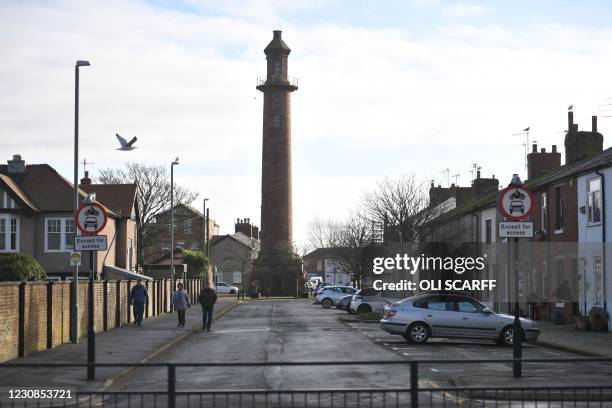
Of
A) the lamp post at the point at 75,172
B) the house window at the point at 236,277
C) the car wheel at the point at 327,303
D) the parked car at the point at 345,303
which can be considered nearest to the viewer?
the lamp post at the point at 75,172

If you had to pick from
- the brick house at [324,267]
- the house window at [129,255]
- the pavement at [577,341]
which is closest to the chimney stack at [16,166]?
the house window at [129,255]

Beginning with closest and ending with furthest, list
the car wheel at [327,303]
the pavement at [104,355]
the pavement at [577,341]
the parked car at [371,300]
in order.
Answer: the pavement at [104,355] → the pavement at [577,341] → the parked car at [371,300] → the car wheel at [327,303]

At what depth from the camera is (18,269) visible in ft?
116

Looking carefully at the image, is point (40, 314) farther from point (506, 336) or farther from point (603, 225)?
point (603, 225)

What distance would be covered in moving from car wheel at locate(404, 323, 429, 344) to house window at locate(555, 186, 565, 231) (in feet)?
46.3

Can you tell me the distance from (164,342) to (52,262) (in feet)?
85.3

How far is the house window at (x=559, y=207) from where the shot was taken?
39125 mm

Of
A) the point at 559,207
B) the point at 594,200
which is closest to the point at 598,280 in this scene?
the point at 594,200

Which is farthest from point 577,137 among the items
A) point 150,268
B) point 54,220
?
point 150,268

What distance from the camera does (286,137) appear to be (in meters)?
87.9

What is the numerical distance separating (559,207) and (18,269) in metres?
22.0

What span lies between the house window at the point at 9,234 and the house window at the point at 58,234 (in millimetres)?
1652

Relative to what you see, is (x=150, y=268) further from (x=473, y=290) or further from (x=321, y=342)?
(x=321, y=342)

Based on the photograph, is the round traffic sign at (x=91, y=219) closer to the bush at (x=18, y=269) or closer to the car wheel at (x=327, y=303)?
the bush at (x=18, y=269)
